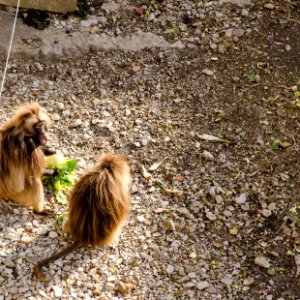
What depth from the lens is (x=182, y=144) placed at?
18.3 feet

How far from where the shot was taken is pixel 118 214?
14.6ft

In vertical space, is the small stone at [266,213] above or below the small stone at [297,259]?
above

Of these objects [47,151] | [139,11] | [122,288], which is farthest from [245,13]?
[122,288]

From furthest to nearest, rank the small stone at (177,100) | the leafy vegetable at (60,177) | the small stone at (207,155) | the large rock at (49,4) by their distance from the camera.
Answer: the large rock at (49,4) → the small stone at (177,100) → the small stone at (207,155) → the leafy vegetable at (60,177)

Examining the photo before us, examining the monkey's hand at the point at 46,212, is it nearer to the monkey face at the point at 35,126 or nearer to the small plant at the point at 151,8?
the monkey face at the point at 35,126

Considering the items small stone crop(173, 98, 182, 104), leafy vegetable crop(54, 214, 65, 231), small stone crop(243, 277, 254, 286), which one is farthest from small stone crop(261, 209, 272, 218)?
leafy vegetable crop(54, 214, 65, 231)

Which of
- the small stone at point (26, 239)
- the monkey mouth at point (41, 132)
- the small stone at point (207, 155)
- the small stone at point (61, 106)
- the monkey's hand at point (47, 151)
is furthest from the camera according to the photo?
the small stone at point (61, 106)

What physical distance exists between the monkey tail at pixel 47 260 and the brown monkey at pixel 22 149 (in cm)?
56

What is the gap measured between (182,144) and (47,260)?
A: 5.51 feet

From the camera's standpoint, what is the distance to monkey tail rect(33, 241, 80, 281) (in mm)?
4582

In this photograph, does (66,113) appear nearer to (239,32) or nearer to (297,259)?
(239,32)

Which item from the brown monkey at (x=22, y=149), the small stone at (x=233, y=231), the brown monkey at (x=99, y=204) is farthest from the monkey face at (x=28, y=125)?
the small stone at (x=233, y=231)

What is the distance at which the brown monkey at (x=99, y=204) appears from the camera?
4.35m

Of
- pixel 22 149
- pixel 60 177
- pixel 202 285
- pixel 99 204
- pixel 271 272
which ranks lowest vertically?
pixel 202 285
